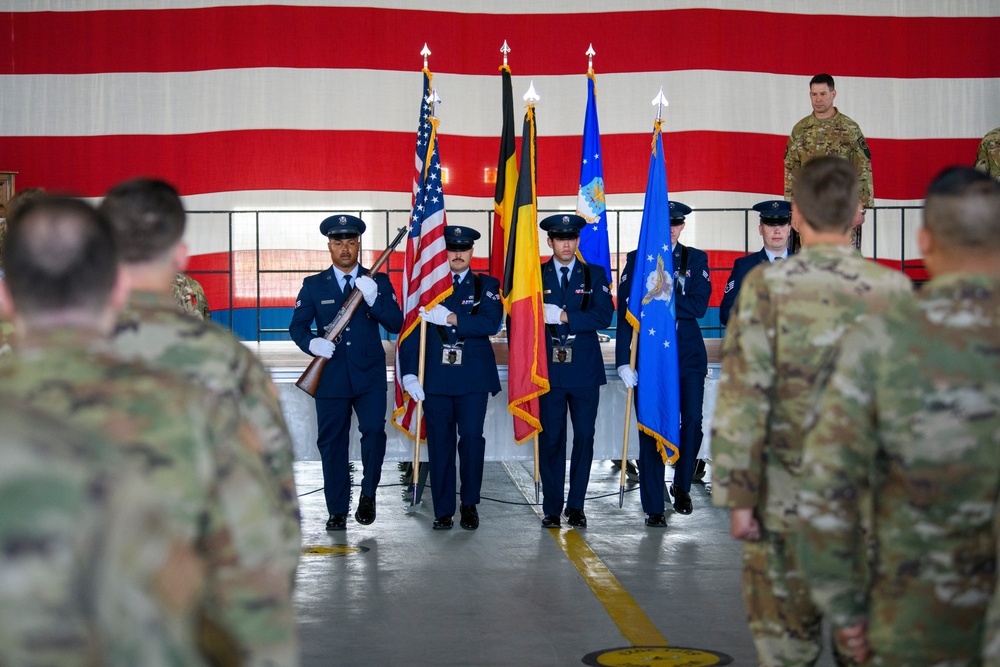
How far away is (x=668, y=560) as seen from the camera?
5609mm

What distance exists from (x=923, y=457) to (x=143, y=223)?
1.41m

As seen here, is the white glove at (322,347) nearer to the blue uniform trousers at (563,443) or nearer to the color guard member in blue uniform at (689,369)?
the blue uniform trousers at (563,443)

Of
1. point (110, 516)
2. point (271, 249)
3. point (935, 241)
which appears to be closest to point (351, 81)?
point (271, 249)

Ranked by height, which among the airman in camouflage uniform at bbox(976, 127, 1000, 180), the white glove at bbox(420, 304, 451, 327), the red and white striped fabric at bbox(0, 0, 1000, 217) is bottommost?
the white glove at bbox(420, 304, 451, 327)

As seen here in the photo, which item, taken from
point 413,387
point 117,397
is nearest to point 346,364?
point 413,387

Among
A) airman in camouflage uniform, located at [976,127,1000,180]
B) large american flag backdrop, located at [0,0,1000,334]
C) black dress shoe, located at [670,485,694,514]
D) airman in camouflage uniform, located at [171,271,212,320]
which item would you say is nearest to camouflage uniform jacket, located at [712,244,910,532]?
airman in camouflage uniform, located at [171,271,212,320]

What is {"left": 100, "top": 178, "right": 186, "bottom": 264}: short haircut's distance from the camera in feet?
7.27

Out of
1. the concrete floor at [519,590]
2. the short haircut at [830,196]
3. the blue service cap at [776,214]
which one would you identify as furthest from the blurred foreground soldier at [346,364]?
the short haircut at [830,196]

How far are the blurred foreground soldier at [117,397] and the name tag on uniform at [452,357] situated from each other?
4.89m

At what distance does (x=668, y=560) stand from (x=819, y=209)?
3.07 meters

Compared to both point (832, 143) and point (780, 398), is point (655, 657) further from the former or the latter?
point (832, 143)

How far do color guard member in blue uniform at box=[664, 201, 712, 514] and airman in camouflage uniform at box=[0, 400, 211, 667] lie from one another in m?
5.58

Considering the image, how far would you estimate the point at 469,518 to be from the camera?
21.2ft

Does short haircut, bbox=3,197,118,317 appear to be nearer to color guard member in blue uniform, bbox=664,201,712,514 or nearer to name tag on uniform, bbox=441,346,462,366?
name tag on uniform, bbox=441,346,462,366
